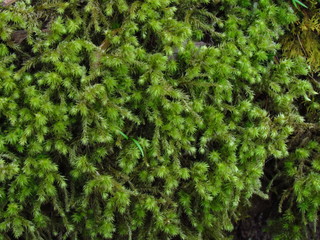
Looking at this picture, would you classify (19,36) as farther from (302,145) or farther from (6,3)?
(302,145)

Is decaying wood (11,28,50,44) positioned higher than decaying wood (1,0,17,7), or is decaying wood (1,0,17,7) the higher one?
decaying wood (1,0,17,7)

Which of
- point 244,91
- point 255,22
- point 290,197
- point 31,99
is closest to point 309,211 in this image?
point 290,197

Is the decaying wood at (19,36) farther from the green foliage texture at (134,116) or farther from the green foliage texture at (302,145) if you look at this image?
the green foliage texture at (302,145)

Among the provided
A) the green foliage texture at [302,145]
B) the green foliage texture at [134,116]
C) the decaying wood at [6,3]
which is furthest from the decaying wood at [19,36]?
the green foliage texture at [302,145]

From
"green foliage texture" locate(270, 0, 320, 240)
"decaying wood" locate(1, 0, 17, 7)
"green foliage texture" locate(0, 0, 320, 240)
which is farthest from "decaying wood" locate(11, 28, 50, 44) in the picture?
"green foliage texture" locate(270, 0, 320, 240)

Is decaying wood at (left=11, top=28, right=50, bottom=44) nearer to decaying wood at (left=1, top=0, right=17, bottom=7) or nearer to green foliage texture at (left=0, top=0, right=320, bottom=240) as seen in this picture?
green foliage texture at (left=0, top=0, right=320, bottom=240)

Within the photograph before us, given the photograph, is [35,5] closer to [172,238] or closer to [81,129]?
[81,129]

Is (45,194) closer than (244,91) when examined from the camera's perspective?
Yes

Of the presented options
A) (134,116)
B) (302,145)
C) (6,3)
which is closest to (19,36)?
(6,3)
